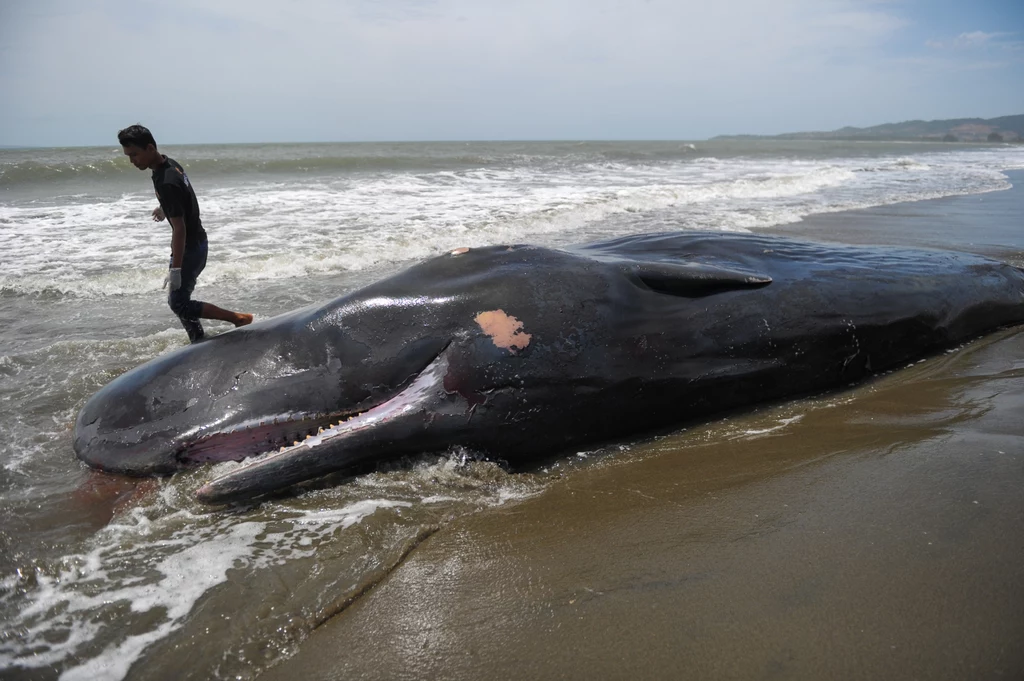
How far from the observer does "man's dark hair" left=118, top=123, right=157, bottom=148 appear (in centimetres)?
504

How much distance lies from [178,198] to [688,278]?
3.71 meters

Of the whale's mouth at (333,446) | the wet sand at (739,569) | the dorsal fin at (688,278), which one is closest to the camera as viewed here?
the wet sand at (739,569)

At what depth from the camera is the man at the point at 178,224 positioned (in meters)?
5.05

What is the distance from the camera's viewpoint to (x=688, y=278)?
14.4 feet

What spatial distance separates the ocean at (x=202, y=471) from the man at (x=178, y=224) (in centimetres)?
96

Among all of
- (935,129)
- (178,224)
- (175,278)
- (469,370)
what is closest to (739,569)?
(469,370)

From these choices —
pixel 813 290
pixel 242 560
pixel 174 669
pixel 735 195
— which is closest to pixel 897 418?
pixel 813 290

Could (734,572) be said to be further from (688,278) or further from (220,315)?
(220,315)

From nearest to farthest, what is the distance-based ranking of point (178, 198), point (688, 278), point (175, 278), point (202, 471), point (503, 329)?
1. point (202, 471)
2. point (503, 329)
3. point (688, 278)
4. point (175, 278)
5. point (178, 198)

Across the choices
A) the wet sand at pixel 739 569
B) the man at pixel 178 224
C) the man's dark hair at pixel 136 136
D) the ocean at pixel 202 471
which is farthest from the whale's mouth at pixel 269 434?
the man's dark hair at pixel 136 136

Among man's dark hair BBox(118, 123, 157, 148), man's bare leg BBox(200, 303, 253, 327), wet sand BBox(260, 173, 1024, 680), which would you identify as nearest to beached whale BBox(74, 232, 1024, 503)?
wet sand BBox(260, 173, 1024, 680)

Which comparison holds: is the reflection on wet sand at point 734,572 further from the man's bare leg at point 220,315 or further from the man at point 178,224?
the man at point 178,224

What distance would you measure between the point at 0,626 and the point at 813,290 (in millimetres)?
4816

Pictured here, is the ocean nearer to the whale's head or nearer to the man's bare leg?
the whale's head
